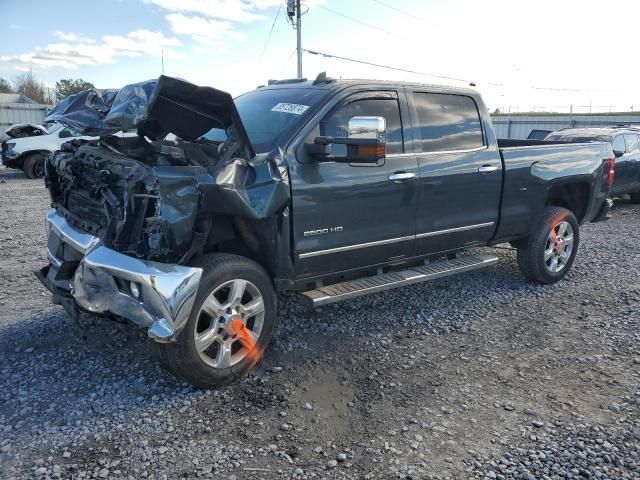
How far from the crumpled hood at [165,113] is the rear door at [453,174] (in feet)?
5.74

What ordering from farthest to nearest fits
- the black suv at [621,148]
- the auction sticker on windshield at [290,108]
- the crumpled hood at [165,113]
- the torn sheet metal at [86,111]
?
the black suv at [621,148] → the auction sticker on windshield at [290,108] → the torn sheet metal at [86,111] → the crumpled hood at [165,113]

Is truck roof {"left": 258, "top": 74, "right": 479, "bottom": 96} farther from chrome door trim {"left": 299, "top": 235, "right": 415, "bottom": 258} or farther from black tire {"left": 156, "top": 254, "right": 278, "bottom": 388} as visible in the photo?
black tire {"left": 156, "top": 254, "right": 278, "bottom": 388}

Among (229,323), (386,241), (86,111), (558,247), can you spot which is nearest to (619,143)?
(558,247)

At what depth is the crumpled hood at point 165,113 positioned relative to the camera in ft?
10.9

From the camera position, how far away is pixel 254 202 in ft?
11.5

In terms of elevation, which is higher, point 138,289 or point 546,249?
point 138,289

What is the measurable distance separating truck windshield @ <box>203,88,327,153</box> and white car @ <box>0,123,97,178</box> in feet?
37.7

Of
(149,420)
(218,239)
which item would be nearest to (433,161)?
(218,239)

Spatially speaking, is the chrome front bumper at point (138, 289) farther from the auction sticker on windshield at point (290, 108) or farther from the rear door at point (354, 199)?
the auction sticker on windshield at point (290, 108)

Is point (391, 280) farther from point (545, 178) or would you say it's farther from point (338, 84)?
point (545, 178)

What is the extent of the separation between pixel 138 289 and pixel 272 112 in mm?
1896

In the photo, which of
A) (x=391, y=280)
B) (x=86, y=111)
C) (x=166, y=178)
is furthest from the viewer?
(x=391, y=280)

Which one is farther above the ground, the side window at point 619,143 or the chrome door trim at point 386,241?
the side window at point 619,143

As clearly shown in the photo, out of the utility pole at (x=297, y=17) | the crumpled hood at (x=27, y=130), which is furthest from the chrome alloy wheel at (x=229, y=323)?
the utility pole at (x=297, y=17)
